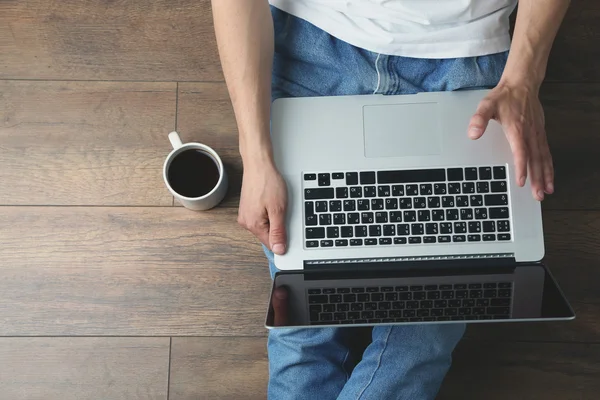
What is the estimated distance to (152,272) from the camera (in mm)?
1234

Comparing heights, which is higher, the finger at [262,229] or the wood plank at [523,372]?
the finger at [262,229]

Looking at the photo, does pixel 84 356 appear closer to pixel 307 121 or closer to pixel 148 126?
pixel 148 126

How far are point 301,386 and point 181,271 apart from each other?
1.15 feet

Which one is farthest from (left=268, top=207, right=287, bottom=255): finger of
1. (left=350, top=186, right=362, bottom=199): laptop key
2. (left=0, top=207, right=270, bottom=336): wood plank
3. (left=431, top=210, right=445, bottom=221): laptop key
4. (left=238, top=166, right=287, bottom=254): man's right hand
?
(left=0, top=207, right=270, bottom=336): wood plank

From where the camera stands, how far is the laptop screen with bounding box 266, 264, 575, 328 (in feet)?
2.84

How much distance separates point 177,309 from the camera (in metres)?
1.22

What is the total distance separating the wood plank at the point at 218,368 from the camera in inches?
47.4

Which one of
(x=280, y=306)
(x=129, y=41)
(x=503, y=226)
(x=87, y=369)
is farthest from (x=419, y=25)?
(x=87, y=369)

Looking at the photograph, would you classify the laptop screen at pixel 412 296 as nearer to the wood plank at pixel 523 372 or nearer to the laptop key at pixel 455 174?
the laptop key at pixel 455 174

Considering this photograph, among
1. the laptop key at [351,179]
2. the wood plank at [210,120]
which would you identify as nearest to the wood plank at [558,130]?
the wood plank at [210,120]

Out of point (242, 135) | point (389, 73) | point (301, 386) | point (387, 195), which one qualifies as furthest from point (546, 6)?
point (301, 386)

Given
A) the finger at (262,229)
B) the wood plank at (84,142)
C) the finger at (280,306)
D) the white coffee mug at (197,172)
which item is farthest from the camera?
the wood plank at (84,142)

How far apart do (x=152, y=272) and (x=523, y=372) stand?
0.72m

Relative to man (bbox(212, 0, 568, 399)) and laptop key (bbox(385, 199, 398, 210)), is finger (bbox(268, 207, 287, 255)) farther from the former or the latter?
laptop key (bbox(385, 199, 398, 210))
